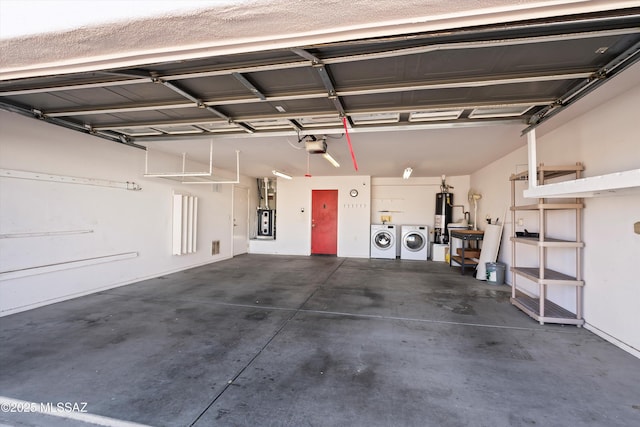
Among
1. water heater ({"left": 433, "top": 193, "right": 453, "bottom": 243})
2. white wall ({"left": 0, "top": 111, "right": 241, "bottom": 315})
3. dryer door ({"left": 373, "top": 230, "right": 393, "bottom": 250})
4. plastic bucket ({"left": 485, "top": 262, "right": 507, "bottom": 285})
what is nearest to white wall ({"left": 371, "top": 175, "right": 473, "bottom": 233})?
water heater ({"left": 433, "top": 193, "right": 453, "bottom": 243})

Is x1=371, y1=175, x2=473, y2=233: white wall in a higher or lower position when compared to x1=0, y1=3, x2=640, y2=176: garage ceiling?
lower

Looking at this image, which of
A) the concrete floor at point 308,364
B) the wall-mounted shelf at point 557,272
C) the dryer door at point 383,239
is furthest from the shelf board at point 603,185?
the dryer door at point 383,239

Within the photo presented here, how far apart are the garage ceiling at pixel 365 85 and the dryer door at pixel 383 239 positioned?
4127 mm

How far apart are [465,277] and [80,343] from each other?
605cm

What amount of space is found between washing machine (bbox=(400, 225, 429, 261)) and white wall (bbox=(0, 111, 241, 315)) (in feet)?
19.1

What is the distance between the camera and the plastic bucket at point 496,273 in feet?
16.6

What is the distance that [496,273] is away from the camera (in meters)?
5.05

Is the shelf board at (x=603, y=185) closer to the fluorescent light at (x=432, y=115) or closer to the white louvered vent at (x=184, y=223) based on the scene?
the fluorescent light at (x=432, y=115)

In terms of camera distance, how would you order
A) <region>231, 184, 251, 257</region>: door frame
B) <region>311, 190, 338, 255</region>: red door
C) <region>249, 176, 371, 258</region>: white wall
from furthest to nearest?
1. <region>311, 190, 338, 255</region>: red door
2. <region>249, 176, 371, 258</region>: white wall
3. <region>231, 184, 251, 257</region>: door frame

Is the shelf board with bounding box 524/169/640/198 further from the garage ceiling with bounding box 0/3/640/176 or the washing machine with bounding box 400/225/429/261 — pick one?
the washing machine with bounding box 400/225/429/261

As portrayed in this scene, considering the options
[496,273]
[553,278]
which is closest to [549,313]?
[553,278]

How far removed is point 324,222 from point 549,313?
5854 millimetres

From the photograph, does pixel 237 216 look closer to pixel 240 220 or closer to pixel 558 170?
pixel 240 220

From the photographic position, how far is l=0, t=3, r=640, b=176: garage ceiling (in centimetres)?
171
